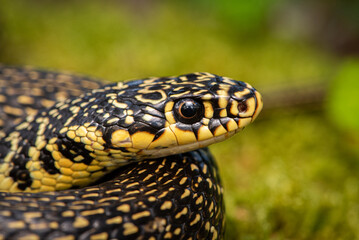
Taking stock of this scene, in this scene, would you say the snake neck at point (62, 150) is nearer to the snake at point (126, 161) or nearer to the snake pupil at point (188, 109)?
the snake at point (126, 161)

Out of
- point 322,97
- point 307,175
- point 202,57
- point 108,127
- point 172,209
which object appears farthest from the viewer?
point 202,57

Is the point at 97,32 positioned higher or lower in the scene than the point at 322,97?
higher

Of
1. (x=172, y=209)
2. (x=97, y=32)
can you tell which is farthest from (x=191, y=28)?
(x=172, y=209)

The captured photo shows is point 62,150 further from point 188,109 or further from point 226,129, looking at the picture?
point 226,129

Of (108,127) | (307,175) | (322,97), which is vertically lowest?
(307,175)

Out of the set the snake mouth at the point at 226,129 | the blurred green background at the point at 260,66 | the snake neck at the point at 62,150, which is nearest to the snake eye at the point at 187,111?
the snake mouth at the point at 226,129

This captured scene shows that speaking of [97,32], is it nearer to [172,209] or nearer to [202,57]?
[202,57]
